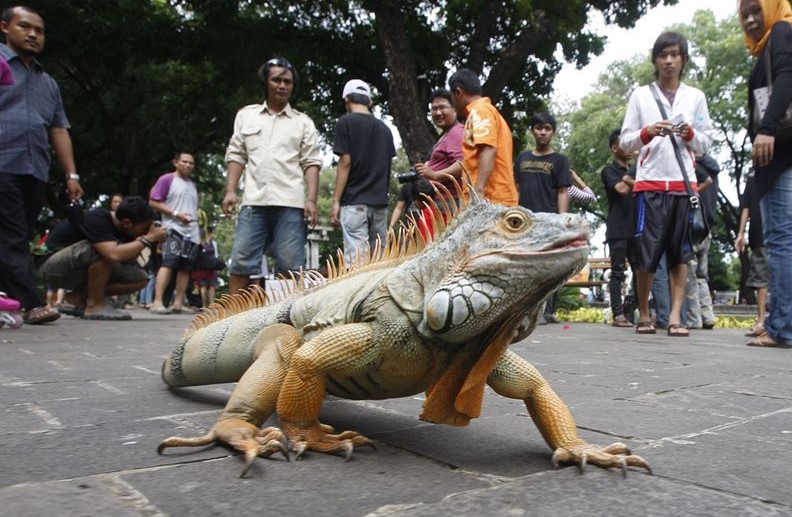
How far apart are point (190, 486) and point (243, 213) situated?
4.10m

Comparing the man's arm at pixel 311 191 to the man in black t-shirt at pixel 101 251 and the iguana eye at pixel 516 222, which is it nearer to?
the man in black t-shirt at pixel 101 251

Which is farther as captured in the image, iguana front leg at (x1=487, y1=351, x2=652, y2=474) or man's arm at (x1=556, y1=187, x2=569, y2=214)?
man's arm at (x1=556, y1=187, x2=569, y2=214)

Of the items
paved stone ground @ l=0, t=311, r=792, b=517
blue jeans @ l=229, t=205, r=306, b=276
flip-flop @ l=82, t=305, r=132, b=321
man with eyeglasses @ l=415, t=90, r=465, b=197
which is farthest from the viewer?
flip-flop @ l=82, t=305, r=132, b=321

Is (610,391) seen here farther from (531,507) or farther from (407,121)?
(407,121)

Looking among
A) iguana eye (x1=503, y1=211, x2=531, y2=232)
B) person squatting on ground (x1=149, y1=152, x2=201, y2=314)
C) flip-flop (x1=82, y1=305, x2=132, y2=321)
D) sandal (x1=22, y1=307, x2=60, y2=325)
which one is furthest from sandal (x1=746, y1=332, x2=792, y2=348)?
person squatting on ground (x1=149, y1=152, x2=201, y2=314)

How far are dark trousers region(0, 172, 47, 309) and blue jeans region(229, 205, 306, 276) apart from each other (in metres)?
2.15

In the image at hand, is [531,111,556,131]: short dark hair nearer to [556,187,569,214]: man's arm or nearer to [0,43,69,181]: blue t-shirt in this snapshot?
[556,187,569,214]: man's arm

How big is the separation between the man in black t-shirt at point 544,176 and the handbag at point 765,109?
2.46 meters

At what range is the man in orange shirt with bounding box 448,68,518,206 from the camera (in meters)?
5.15

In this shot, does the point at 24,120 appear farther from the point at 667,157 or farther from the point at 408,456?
the point at 667,157

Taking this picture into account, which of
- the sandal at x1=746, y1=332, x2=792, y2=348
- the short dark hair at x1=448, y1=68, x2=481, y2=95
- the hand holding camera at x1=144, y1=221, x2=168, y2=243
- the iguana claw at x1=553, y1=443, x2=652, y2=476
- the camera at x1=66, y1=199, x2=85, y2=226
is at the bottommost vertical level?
the iguana claw at x1=553, y1=443, x2=652, y2=476

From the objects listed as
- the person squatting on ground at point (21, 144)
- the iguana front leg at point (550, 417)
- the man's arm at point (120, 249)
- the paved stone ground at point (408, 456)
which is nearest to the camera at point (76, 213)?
the man's arm at point (120, 249)

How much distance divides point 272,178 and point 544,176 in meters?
3.52

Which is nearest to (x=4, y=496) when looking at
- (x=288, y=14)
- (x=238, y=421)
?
(x=238, y=421)
